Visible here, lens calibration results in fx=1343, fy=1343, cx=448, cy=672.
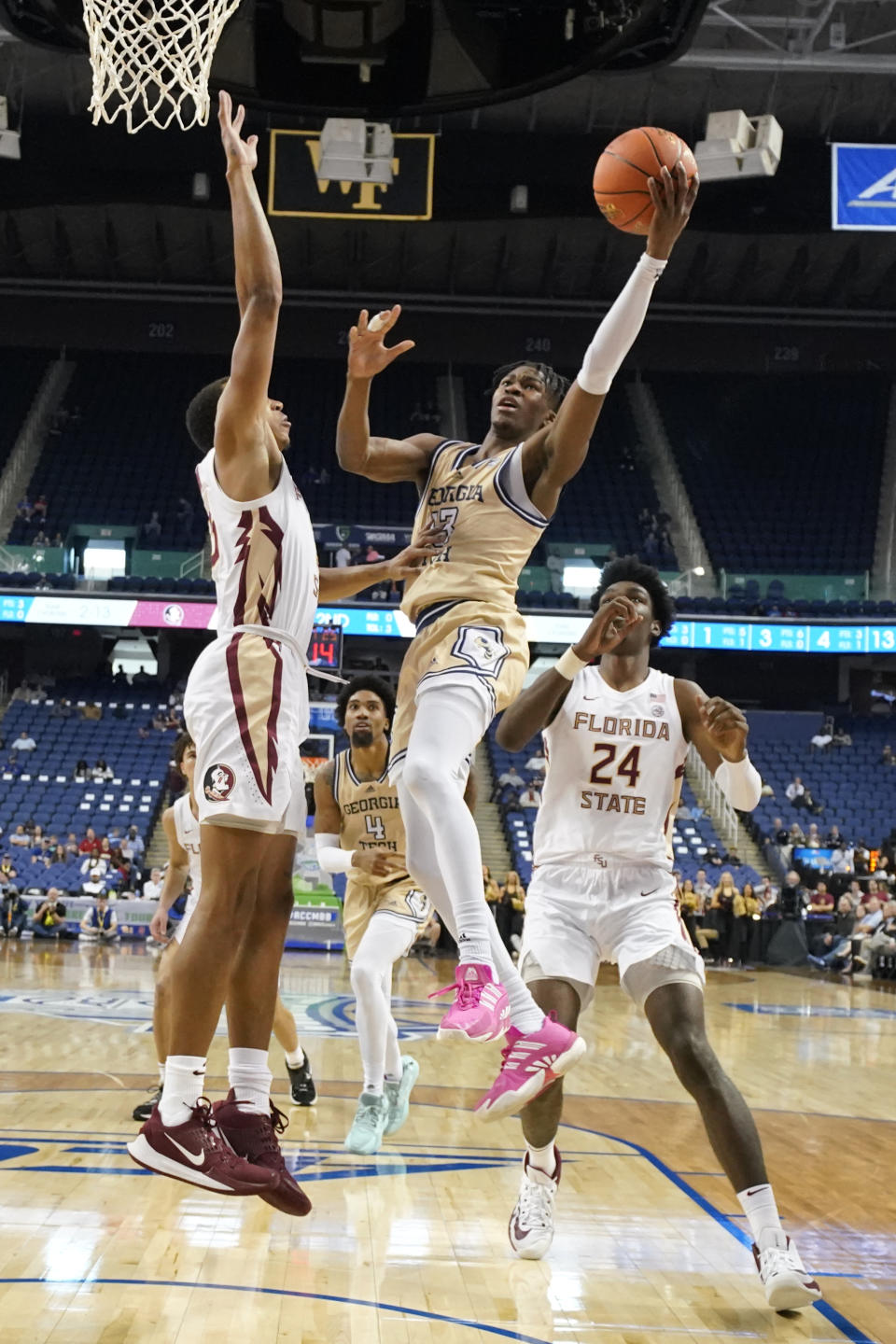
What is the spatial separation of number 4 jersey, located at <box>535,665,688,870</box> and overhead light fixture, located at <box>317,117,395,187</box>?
59.9ft

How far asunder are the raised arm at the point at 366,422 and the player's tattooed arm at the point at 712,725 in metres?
1.32

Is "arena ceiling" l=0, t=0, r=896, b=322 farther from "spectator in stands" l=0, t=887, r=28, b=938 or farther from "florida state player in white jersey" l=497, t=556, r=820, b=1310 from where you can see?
"florida state player in white jersey" l=497, t=556, r=820, b=1310

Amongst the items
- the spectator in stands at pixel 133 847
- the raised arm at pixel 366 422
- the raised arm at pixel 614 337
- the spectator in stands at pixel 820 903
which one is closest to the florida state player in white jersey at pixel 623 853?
the raised arm at pixel 614 337

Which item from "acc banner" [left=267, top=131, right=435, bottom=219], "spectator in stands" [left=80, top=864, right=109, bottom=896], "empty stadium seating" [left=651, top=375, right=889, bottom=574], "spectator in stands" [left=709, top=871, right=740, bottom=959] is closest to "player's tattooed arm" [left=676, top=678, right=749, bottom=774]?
"spectator in stands" [left=709, top=871, right=740, bottom=959]

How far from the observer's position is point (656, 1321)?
157 inches

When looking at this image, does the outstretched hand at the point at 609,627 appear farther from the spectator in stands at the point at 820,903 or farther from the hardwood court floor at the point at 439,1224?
the spectator in stands at the point at 820,903

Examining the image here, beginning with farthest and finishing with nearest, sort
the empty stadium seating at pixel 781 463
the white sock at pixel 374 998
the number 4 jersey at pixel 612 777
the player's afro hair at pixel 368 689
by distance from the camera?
the empty stadium seating at pixel 781 463, the player's afro hair at pixel 368 689, the white sock at pixel 374 998, the number 4 jersey at pixel 612 777

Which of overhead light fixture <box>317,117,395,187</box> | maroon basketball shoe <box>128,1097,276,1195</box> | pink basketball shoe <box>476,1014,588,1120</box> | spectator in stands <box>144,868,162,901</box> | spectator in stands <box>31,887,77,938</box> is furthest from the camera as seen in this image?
overhead light fixture <box>317,117,395,187</box>

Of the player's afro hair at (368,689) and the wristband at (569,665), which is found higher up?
the player's afro hair at (368,689)

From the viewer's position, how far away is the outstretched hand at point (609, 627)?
14.7 ft

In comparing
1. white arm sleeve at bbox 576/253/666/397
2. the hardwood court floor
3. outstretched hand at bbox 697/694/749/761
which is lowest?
the hardwood court floor

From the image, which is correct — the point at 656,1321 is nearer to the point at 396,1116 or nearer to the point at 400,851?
the point at 396,1116

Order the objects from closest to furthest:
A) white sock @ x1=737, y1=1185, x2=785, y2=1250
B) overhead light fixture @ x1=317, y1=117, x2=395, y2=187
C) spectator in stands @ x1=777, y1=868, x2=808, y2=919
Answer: white sock @ x1=737, y1=1185, x2=785, y2=1250
spectator in stands @ x1=777, y1=868, x2=808, y2=919
overhead light fixture @ x1=317, y1=117, x2=395, y2=187

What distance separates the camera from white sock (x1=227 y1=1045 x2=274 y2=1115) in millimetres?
4039
